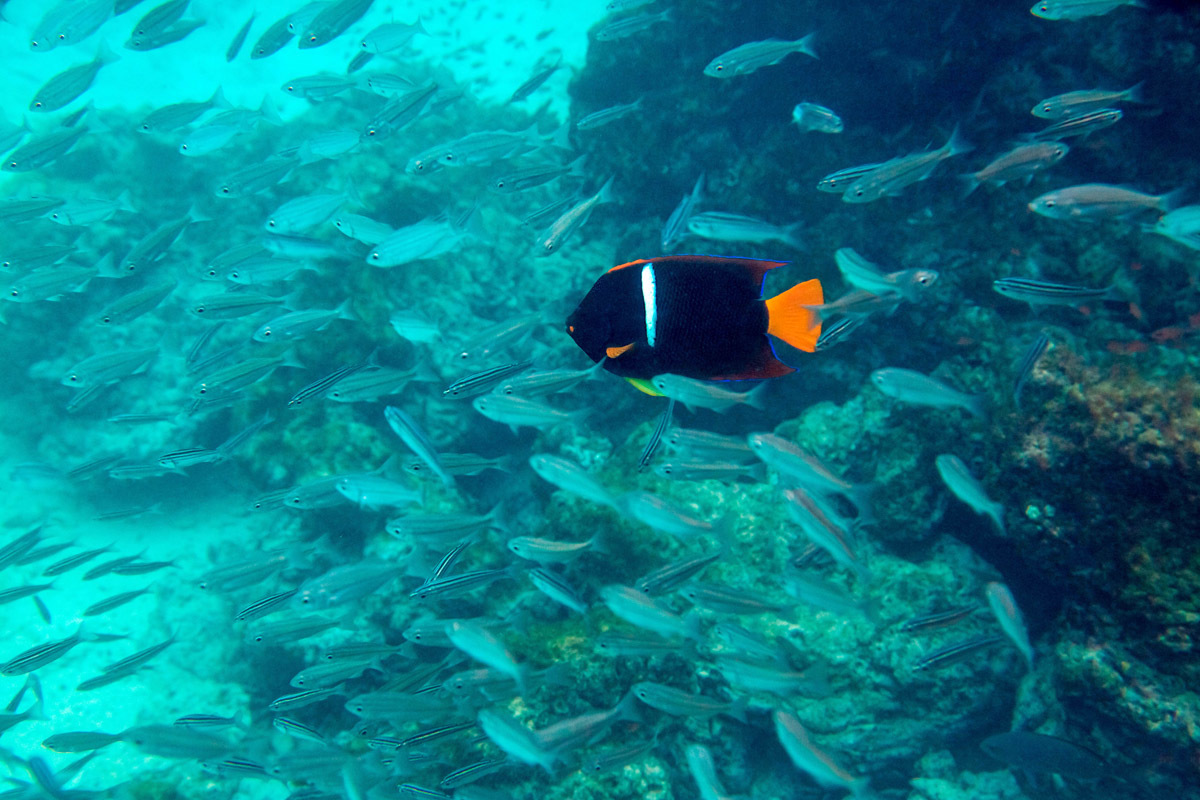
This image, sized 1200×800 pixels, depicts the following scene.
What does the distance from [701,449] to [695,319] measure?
3388mm

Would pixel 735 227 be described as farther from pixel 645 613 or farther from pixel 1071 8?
pixel 645 613

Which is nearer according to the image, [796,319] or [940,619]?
[796,319]

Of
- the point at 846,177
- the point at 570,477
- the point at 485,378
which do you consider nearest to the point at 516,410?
the point at 485,378

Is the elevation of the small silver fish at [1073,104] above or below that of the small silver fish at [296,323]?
above

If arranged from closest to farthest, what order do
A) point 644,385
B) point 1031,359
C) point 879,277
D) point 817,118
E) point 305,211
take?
point 644,385, point 1031,359, point 879,277, point 817,118, point 305,211

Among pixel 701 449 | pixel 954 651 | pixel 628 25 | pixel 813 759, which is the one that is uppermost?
pixel 628 25

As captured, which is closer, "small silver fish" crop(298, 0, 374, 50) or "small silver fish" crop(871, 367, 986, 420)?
"small silver fish" crop(871, 367, 986, 420)

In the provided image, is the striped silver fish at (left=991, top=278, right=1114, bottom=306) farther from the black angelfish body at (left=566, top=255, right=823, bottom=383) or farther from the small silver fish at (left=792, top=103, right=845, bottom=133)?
the black angelfish body at (left=566, top=255, right=823, bottom=383)

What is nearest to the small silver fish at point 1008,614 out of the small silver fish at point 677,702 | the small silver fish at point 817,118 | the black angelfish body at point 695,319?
the small silver fish at point 677,702

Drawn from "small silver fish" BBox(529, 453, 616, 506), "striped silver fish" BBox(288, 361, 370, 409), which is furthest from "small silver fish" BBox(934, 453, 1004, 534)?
"striped silver fish" BBox(288, 361, 370, 409)

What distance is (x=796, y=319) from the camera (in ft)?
3.99

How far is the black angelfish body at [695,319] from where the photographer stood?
1.24 metres

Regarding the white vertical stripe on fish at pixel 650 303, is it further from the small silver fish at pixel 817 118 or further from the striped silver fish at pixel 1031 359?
the small silver fish at pixel 817 118

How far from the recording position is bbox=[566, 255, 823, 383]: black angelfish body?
1237mm
